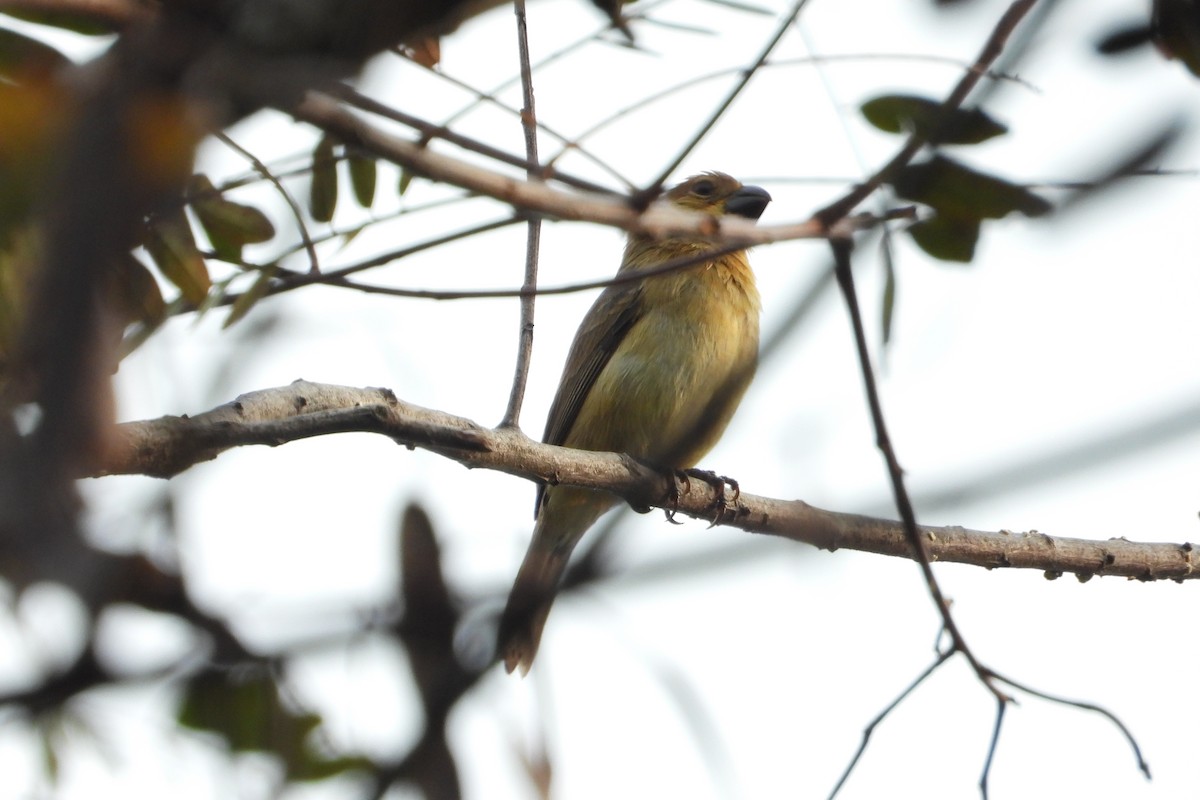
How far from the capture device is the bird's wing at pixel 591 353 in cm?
651

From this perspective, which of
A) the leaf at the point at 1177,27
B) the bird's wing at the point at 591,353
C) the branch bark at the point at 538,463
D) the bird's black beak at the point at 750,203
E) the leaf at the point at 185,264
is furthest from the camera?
the bird's black beak at the point at 750,203

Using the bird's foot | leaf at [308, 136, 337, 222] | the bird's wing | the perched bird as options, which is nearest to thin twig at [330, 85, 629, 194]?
leaf at [308, 136, 337, 222]

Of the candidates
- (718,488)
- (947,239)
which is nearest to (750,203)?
(718,488)

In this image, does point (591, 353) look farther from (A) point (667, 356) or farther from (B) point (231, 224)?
(B) point (231, 224)

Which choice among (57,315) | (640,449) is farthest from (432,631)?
(640,449)

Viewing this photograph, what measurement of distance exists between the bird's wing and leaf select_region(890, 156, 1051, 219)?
4.47 metres

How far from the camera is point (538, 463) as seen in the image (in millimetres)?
3834

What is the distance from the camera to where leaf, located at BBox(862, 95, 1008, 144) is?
5.41 ft

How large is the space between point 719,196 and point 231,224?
5206 mm

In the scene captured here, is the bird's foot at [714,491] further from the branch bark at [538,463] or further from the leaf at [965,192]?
the leaf at [965,192]

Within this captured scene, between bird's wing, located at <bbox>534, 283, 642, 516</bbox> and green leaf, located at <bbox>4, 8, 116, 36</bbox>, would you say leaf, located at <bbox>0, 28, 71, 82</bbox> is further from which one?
bird's wing, located at <bbox>534, 283, 642, 516</bbox>

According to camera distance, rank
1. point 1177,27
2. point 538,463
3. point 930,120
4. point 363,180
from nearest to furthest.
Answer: point 930,120, point 1177,27, point 363,180, point 538,463

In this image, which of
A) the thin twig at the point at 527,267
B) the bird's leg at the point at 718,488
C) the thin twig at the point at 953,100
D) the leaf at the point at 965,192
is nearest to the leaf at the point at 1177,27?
the leaf at the point at 965,192

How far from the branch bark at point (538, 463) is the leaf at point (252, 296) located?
213 millimetres
